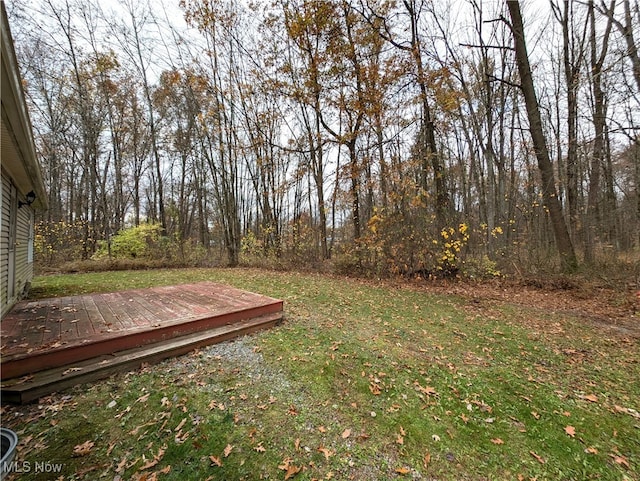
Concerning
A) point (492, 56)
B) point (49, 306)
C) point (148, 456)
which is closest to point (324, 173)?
point (492, 56)

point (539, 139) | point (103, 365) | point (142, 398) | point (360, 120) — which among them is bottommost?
point (142, 398)

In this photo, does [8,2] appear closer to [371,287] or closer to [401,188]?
[401,188]

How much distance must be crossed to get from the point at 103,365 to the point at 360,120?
826 centimetres

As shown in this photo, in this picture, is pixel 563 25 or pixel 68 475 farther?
pixel 563 25

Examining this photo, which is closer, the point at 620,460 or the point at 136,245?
the point at 620,460

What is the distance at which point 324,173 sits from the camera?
975 centimetres

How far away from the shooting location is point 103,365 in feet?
7.74

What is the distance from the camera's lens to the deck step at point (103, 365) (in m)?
2.01

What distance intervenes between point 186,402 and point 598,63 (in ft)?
35.8

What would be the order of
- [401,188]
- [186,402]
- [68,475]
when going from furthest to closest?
[401,188] → [186,402] → [68,475]

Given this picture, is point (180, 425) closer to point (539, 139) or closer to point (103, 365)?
point (103, 365)

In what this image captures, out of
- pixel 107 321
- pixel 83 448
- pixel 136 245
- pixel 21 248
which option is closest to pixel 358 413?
pixel 83 448

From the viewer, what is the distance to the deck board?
226cm
